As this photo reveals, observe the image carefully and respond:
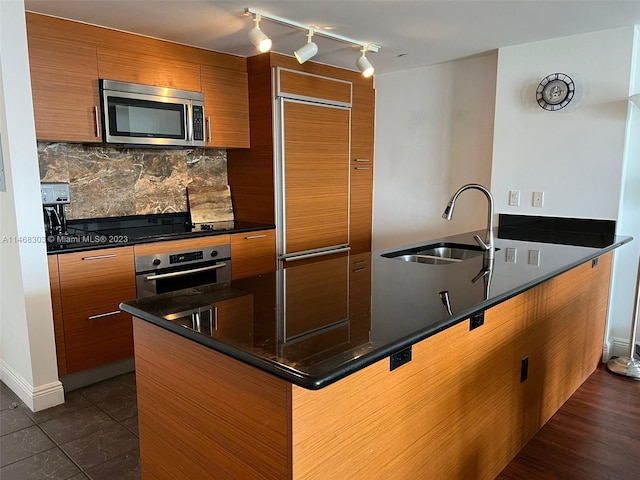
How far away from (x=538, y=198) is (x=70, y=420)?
325cm

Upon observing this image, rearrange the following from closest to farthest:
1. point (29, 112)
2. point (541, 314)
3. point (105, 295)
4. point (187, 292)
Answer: point (187, 292), point (541, 314), point (29, 112), point (105, 295)

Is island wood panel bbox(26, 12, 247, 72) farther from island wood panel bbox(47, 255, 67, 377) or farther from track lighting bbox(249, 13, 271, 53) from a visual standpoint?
island wood panel bbox(47, 255, 67, 377)

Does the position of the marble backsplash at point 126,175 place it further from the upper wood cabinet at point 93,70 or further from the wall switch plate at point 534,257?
the wall switch plate at point 534,257

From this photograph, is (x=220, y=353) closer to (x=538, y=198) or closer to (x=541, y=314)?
(x=541, y=314)

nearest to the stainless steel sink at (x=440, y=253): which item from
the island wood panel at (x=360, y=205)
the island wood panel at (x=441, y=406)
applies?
the island wood panel at (x=441, y=406)

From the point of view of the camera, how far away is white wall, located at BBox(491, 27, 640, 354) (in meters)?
2.96

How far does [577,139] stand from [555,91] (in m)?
0.36

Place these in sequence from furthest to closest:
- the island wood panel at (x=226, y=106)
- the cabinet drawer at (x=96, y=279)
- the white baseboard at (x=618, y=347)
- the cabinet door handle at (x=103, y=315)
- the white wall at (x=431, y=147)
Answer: the white wall at (x=431, y=147) < the island wood panel at (x=226, y=106) < the white baseboard at (x=618, y=347) < the cabinet door handle at (x=103, y=315) < the cabinet drawer at (x=96, y=279)

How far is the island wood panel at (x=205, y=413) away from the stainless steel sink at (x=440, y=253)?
1.39m

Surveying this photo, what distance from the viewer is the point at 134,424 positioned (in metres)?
2.41

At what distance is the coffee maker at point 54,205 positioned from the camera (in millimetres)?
2842

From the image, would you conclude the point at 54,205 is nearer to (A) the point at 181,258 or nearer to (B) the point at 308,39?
(A) the point at 181,258

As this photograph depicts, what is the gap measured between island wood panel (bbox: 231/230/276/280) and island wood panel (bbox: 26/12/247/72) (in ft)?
4.35

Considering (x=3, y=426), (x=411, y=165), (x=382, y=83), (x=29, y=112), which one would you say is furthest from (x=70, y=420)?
(x=382, y=83)
